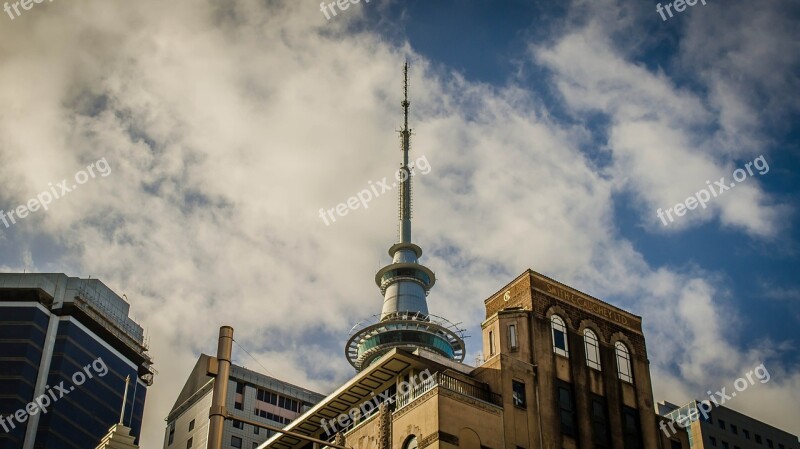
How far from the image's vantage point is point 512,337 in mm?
65250

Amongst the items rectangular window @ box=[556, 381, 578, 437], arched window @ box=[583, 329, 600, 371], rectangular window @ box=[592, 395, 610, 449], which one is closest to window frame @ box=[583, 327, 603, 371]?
Answer: arched window @ box=[583, 329, 600, 371]

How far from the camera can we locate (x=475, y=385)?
6153cm

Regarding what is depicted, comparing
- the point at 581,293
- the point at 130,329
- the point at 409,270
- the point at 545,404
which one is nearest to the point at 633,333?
the point at 581,293

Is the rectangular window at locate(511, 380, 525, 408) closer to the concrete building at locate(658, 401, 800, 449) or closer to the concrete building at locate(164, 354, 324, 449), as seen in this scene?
the concrete building at locate(164, 354, 324, 449)

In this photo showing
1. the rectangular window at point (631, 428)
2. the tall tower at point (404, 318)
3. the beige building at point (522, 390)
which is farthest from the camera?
the tall tower at point (404, 318)

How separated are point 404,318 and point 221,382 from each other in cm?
10484

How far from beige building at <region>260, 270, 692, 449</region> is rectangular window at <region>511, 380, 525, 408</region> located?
75mm

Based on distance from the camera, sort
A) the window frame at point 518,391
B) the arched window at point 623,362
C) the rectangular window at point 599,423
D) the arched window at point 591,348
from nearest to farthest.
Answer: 1. the window frame at point 518,391
2. the rectangular window at point 599,423
3. the arched window at point 591,348
4. the arched window at point 623,362

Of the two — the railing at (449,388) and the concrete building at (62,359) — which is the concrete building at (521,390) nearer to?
the railing at (449,388)

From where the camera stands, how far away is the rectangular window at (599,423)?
64312mm

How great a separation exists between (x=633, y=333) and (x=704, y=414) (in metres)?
70.5

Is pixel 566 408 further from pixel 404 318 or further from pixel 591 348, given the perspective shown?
pixel 404 318
